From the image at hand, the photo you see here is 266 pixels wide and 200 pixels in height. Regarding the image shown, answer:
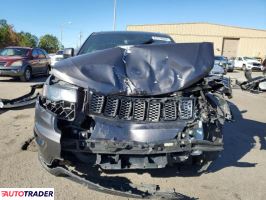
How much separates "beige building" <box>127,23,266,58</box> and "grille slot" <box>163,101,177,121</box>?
4955 centimetres

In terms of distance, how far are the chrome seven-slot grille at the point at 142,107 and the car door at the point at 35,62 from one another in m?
11.5

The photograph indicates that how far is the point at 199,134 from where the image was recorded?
363cm

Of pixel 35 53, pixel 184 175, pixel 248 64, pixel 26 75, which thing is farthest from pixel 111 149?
pixel 248 64

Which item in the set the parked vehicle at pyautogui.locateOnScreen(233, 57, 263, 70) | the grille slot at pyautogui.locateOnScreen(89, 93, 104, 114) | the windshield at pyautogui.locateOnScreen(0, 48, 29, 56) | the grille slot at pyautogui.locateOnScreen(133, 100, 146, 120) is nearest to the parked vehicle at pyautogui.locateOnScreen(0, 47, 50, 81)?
the windshield at pyautogui.locateOnScreen(0, 48, 29, 56)

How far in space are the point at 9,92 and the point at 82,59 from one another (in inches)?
280

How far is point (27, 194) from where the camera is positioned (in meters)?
3.19

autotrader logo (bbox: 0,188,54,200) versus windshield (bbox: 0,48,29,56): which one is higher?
autotrader logo (bbox: 0,188,54,200)

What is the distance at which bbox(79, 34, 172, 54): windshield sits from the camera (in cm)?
539

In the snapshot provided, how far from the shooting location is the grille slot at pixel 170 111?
3.65 metres

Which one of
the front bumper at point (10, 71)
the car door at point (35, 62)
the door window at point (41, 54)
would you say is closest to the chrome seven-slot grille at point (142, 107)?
the front bumper at point (10, 71)

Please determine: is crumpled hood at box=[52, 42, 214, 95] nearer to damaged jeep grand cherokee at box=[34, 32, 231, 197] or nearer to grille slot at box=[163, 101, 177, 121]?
damaged jeep grand cherokee at box=[34, 32, 231, 197]

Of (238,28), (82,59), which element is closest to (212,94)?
(82,59)

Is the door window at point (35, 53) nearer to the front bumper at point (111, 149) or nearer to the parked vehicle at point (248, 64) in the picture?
→ the front bumper at point (111, 149)

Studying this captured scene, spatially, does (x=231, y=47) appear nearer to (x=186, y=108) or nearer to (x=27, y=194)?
(x=186, y=108)
